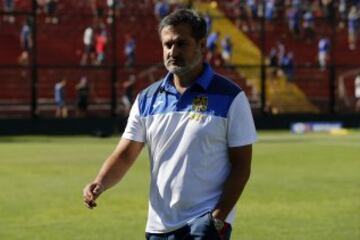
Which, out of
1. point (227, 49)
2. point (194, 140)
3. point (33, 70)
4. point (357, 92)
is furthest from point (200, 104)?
point (227, 49)

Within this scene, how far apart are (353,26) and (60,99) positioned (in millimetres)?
14044

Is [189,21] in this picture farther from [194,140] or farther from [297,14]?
[297,14]

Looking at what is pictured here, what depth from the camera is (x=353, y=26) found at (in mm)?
43531

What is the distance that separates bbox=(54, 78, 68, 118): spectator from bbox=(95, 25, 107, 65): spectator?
272 centimetres

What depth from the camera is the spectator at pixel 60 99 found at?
36.1 metres

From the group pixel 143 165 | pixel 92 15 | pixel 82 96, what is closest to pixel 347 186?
pixel 143 165

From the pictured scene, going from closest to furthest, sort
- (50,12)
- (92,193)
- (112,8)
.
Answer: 1. (92,193)
2. (112,8)
3. (50,12)

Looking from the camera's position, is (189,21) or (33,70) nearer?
(189,21)

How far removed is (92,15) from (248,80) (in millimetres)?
6375

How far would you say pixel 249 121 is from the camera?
18.5ft

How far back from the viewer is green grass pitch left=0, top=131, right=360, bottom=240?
466 inches

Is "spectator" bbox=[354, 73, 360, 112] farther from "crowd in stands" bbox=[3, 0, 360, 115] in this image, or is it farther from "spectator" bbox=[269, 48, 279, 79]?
"spectator" bbox=[269, 48, 279, 79]

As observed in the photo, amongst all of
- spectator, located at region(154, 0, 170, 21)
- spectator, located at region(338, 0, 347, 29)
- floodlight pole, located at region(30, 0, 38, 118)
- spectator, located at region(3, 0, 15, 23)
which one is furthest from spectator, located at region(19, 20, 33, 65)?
spectator, located at region(338, 0, 347, 29)

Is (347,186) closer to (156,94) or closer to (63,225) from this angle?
(63,225)
